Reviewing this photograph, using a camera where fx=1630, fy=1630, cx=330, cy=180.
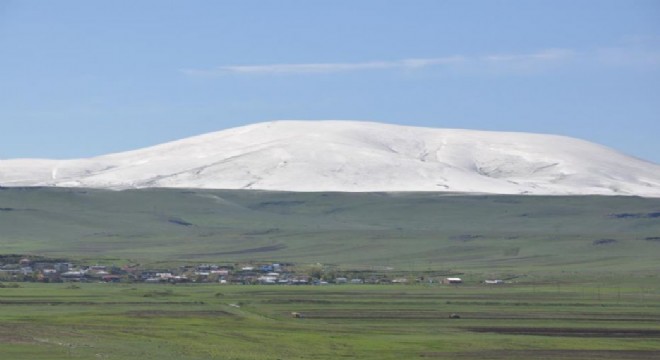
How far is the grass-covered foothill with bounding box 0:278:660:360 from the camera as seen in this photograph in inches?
1996

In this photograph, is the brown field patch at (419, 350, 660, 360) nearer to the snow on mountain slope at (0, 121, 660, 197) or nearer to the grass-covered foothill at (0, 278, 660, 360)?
the grass-covered foothill at (0, 278, 660, 360)

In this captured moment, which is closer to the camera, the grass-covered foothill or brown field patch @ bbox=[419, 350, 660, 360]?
brown field patch @ bbox=[419, 350, 660, 360]

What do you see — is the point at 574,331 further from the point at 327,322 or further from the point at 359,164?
the point at 359,164

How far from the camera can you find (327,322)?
207 feet

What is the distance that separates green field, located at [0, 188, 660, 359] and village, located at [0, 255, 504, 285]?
308cm

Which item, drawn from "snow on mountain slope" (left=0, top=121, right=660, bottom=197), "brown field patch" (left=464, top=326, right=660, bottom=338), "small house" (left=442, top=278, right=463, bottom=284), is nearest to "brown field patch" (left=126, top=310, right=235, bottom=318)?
"brown field patch" (left=464, top=326, right=660, bottom=338)

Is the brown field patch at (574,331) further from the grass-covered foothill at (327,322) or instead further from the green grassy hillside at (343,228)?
the green grassy hillside at (343,228)

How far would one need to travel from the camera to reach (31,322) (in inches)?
2282

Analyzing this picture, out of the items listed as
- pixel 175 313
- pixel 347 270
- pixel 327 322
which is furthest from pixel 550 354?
pixel 347 270

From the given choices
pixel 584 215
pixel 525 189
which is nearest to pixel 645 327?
pixel 584 215

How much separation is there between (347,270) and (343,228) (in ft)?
145

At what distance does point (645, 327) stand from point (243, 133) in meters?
128

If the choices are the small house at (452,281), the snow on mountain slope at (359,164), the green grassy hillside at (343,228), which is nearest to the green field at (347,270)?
the green grassy hillside at (343,228)

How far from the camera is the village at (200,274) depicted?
9325cm
